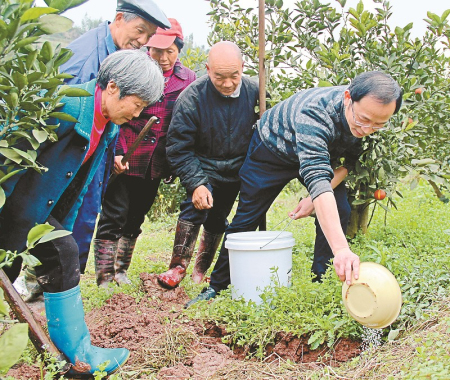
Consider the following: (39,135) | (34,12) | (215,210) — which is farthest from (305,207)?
(34,12)

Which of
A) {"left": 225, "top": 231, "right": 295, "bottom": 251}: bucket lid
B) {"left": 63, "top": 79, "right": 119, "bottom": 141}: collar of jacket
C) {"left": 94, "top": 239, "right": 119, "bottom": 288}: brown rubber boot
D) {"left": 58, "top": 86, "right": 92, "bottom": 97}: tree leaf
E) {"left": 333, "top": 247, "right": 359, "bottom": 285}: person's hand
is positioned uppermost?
{"left": 58, "top": 86, "right": 92, "bottom": 97}: tree leaf

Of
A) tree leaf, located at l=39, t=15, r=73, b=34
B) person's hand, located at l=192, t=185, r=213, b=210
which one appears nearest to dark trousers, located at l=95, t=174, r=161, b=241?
person's hand, located at l=192, t=185, r=213, b=210

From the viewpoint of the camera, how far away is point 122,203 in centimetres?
399

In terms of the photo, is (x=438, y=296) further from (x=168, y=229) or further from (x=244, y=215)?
(x=168, y=229)

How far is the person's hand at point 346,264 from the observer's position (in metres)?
2.40

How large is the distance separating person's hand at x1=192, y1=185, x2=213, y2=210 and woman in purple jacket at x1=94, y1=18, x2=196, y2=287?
1.59ft

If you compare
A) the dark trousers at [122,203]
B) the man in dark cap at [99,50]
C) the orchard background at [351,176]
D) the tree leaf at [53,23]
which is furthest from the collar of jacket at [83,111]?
the dark trousers at [122,203]

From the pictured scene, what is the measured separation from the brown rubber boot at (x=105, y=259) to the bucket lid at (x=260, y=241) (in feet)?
3.60

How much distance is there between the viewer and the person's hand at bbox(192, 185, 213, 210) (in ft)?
12.1

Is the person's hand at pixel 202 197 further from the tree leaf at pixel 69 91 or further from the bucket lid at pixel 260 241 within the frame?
the tree leaf at pixel 69 91

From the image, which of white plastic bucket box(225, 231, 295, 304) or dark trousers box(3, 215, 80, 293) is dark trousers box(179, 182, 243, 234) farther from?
dark trousers box(3, 215, 80, 293)

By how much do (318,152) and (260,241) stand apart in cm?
77

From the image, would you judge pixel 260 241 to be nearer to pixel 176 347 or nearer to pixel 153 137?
pixel 176 347

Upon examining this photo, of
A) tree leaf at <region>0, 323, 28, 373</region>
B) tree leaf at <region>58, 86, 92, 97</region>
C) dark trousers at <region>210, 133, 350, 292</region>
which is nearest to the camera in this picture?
tree leaf at <region>0, 323, 28, 373</region>
